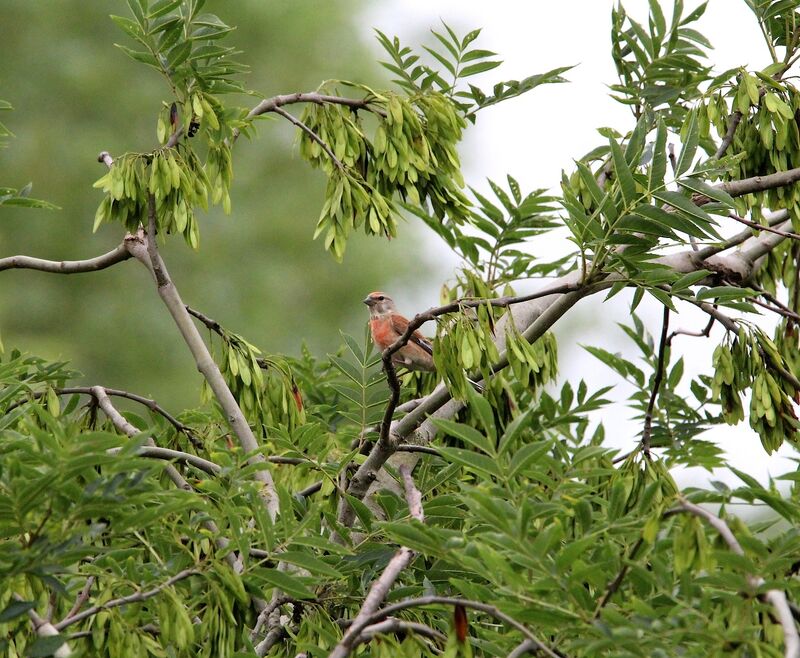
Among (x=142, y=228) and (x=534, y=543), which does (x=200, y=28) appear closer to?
(x=142, y=228)

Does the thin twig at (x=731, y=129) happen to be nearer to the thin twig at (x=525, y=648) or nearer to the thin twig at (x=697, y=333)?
the thin twig at (x=697, y=333)

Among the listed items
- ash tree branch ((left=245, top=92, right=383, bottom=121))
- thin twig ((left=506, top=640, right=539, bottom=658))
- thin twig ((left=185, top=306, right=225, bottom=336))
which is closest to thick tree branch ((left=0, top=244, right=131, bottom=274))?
thin twig ((left=185, top=306, right=225, bottom=336))

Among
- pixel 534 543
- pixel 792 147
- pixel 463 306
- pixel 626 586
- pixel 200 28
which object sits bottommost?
pixel 626 586

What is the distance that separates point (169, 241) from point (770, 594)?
42.4ft

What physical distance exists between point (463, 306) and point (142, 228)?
5.55 feet

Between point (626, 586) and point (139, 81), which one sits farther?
point (139, 81)

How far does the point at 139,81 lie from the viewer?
1525 centimetres

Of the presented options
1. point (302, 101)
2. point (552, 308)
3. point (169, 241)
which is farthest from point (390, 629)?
point (169, 241)

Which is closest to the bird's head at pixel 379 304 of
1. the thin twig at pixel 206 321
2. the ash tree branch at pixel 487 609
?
the thin twig at pixel 206 321

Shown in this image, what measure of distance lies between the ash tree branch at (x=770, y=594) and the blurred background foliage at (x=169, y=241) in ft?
37.6

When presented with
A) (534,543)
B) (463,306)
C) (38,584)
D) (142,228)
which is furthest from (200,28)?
(534,543)

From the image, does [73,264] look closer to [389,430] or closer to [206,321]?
[206,321]

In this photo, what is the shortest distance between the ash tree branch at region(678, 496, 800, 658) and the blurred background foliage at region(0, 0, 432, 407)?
1145cm

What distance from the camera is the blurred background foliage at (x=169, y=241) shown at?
1398 centimetres
